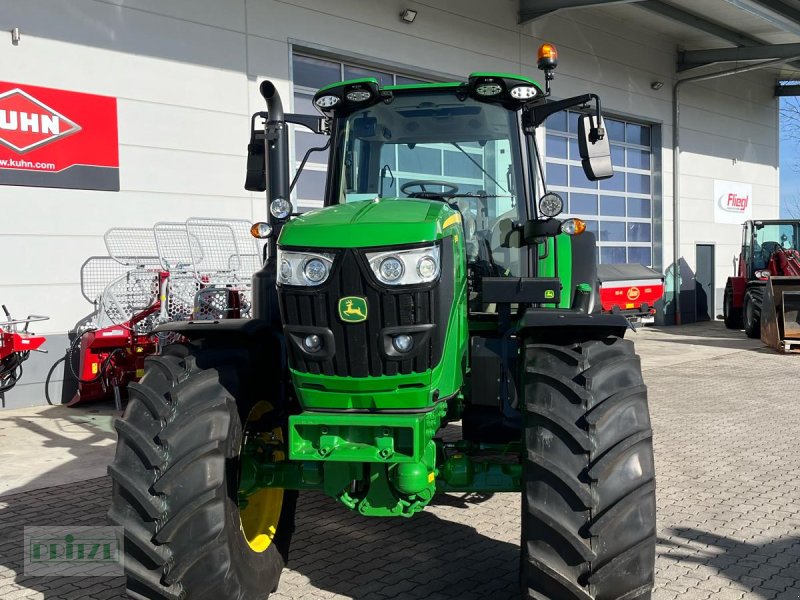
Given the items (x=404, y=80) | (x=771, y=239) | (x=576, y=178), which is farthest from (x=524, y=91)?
(x=771, y=239)

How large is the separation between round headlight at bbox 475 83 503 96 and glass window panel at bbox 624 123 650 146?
50.3 feet

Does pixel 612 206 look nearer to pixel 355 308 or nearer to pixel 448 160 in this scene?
pixel 448 160

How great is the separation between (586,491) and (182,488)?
61.8 inches

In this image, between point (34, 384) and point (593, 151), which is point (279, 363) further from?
point (34, 384)

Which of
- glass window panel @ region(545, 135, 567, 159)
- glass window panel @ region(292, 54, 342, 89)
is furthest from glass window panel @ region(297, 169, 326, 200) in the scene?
glass window panel @ region(545, 135, 567, 159)

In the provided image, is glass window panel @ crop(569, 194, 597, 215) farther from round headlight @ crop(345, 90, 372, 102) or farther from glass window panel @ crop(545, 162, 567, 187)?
round headlight @ crop(345, 90, 372, 102)

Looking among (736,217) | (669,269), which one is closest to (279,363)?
(669,269)

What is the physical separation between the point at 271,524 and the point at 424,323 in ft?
4.79

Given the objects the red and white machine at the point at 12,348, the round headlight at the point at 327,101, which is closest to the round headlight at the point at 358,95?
the round headlight at the point at 327,101

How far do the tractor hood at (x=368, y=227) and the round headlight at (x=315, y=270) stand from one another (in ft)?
0.23

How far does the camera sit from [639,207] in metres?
19.3

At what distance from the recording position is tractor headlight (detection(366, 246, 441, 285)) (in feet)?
10.9

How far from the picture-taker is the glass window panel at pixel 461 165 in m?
4.48

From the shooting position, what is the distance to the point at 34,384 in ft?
29.9
